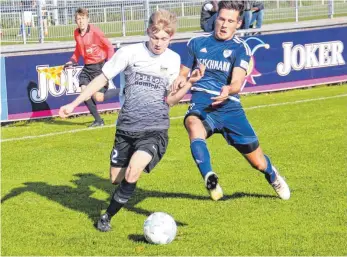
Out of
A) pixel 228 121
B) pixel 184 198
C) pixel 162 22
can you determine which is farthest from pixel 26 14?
pixel 162 22

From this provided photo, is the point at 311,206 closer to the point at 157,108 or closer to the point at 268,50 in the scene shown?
the point at 157,108

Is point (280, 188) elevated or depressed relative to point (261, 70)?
elevated

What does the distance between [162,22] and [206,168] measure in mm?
1567

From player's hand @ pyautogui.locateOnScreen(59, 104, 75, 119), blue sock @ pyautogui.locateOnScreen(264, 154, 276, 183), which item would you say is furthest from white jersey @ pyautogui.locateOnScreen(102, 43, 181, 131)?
blue sock @ pyautogui.locateOnScreen(264, 154, 276, 183)

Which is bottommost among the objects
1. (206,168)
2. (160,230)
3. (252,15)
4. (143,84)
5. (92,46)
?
(160,230)

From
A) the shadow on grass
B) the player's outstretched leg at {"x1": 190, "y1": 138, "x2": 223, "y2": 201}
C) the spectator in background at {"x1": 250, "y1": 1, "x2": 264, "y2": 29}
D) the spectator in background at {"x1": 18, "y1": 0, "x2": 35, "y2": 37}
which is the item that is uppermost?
the spectator in background at {"x1": 18, "y1": 0, "x2": 35, "y2": 37}

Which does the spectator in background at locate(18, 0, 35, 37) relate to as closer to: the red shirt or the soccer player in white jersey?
the red shirt

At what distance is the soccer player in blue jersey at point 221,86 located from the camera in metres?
8.29

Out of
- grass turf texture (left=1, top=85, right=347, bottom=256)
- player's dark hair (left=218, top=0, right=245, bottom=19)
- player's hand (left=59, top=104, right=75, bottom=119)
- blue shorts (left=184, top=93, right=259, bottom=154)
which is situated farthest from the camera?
blue shorts (left=184, top=93, right=259, bottom=154)

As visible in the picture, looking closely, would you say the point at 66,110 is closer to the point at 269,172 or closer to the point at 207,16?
the point at 269,172

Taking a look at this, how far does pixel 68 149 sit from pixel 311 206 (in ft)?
17.8

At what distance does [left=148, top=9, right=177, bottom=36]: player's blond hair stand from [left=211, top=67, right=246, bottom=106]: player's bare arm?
0.83 m

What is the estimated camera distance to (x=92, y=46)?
14836mm

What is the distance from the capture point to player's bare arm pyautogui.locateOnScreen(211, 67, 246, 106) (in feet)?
25.7
